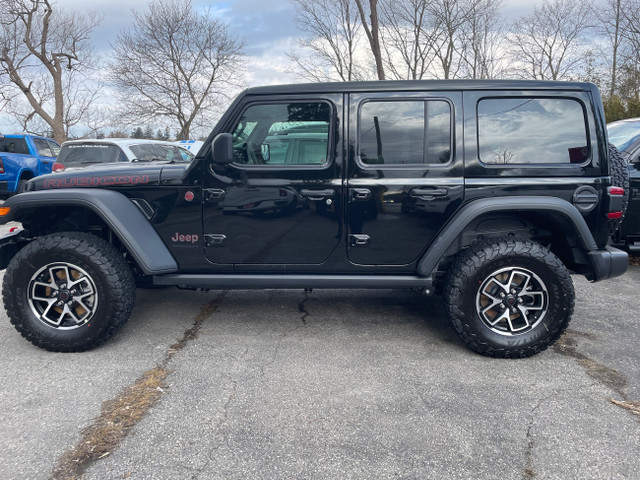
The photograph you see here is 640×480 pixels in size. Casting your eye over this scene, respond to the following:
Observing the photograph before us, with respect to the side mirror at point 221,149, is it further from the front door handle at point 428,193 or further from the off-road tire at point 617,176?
the off-road tire at point 617,176

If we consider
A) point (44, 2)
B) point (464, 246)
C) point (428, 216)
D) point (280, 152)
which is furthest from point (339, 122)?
point (44, 2)

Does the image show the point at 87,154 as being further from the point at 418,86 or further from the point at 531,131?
the point at 531,131

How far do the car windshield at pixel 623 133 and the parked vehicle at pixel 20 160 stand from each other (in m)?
11.5

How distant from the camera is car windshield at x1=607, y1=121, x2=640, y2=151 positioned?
5.93m

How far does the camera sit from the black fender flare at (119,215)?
3.48 metres

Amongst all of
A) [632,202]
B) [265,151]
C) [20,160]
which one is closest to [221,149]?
[265,151]

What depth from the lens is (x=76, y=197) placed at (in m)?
3.50

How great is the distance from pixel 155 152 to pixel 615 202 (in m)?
7.97

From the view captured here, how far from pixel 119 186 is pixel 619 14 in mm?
26049

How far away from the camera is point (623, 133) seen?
6371 millimetres

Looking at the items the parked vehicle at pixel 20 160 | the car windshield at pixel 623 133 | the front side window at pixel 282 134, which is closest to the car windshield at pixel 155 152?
the parked vehicle at pixel 20 160

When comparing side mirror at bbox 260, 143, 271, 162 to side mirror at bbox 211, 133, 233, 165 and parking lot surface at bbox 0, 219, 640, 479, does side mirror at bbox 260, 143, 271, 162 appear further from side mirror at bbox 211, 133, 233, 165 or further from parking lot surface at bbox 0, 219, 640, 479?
parking lot surface at bbox 0, 219, 640, 479

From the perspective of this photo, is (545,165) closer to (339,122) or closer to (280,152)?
(339,122)

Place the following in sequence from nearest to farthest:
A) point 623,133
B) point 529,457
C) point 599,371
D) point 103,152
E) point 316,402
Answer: point 529,457 < point 316,402 < point 599,371 < point 623,133 < point 103,152
